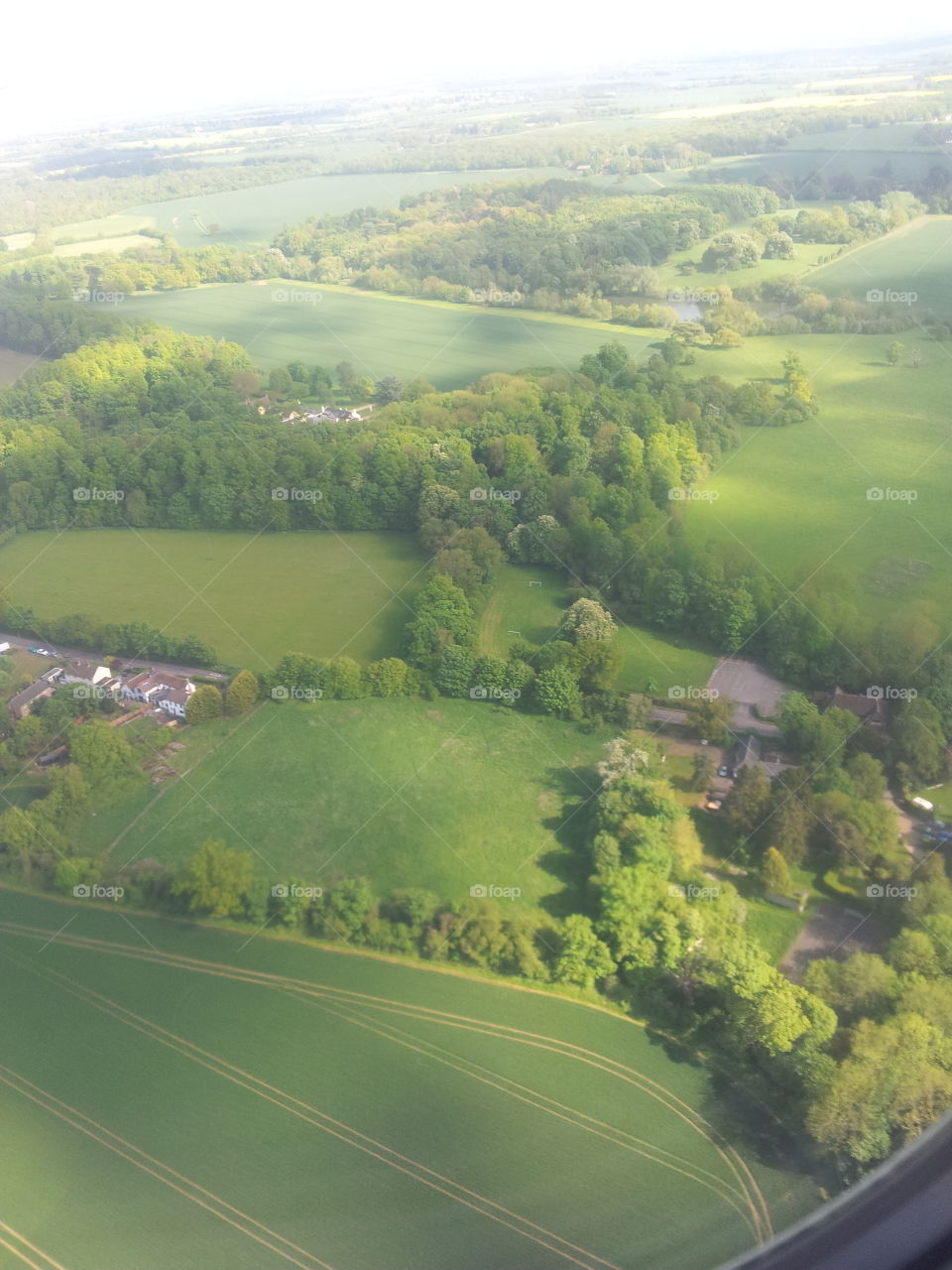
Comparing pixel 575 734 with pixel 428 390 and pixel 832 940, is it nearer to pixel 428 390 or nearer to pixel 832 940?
pixel 832 940

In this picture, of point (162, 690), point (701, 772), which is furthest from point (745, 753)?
point (162, 690)

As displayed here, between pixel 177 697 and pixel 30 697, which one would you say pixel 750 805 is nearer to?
pixel 177 697

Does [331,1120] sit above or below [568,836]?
below

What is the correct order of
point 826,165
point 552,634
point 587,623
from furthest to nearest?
1. point 826,165
2. point 552,634
3. point 587,623

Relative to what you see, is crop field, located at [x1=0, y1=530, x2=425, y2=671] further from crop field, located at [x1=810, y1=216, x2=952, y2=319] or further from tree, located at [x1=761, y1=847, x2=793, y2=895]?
crop field, located at [x1=810, y1=216, x2=952, y2=319]

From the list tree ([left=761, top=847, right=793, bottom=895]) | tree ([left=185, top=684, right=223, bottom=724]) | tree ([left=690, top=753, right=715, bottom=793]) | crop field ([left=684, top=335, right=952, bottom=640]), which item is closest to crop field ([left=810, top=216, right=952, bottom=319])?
crop field ([left=684, top=335, right=952, bottom=640])

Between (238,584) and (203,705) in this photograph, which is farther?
(238,584)
